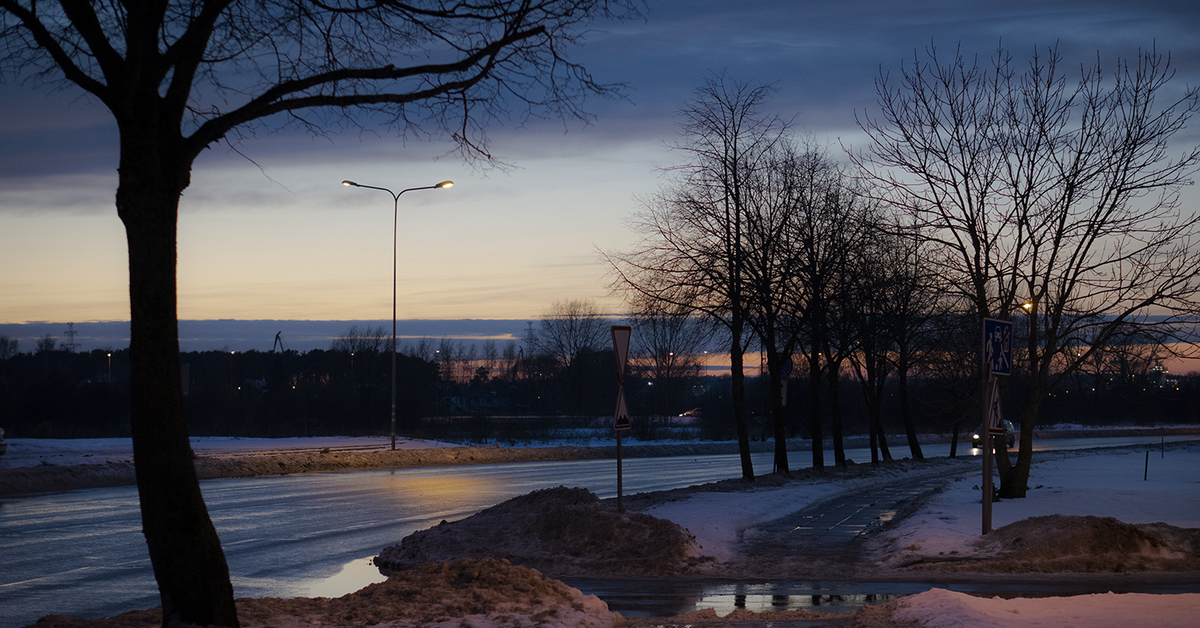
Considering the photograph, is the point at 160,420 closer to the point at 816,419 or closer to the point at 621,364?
the point at 621,364

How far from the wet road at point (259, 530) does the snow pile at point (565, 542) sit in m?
0.88

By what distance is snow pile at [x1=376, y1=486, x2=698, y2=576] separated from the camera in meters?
11.6

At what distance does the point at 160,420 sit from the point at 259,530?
31.8ft

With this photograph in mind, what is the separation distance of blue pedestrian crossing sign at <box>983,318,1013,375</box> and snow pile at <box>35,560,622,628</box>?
7159 millimetres

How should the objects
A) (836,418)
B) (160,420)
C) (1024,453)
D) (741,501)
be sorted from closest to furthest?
(160,420) → (741,501) → (1024,453) → (836,418)

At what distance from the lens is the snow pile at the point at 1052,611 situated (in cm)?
660

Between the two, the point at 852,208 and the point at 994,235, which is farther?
the point at 852,208

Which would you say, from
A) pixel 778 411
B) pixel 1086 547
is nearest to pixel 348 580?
pixel 1086 547

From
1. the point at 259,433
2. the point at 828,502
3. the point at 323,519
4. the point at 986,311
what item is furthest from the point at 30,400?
the point at 986,311

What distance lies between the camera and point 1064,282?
1778 cm

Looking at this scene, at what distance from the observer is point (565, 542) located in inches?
491

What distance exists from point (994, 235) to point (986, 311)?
157 cm

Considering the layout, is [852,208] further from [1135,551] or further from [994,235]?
[1135,551]

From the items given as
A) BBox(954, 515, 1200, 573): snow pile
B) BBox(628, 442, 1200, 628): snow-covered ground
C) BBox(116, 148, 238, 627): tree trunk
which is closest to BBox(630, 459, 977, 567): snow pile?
BBox(628, 442, 1200, 628): snow-covered ground
